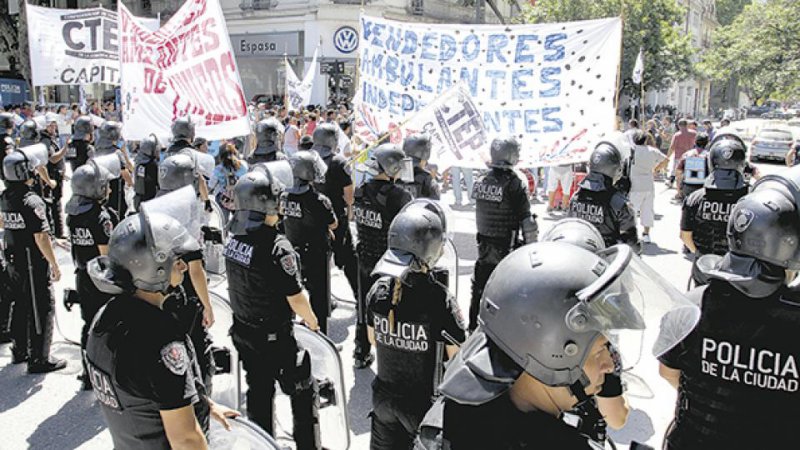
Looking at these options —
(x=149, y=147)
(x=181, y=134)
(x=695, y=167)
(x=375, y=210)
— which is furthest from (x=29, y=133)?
(x=695, y=167)

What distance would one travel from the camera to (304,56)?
31.9 metres

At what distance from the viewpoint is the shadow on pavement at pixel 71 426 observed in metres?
5.03

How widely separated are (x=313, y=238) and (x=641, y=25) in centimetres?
3066

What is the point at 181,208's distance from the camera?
3.39 meters

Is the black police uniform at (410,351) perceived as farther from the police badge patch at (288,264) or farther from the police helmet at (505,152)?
the police helmet at (505,152)

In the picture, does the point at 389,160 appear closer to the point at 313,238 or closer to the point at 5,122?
the point at 313,238

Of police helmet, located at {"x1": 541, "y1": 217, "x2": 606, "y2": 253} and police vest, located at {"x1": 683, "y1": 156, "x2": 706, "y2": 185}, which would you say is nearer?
police helmet, located at {"x1": 541, "y1": 217, "x2": 606, "y2": 253}

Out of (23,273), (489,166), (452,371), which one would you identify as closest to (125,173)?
(23,273)

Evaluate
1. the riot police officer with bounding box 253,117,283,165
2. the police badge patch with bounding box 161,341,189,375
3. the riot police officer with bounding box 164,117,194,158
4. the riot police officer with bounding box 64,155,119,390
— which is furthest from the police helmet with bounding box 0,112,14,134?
the police badge patch with bounding box 161,341,189,375

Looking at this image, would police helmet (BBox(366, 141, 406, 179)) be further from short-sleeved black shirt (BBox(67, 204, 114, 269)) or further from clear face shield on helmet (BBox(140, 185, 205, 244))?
clear face shield on helmet (BBox(140, 185, 205, 244))

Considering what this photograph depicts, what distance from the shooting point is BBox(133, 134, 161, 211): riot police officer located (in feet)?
27.4

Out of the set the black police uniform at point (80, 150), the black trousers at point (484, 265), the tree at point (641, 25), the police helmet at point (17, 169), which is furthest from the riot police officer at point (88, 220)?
the tree at point (641, 25)

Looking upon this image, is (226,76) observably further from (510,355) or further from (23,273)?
(510,355)

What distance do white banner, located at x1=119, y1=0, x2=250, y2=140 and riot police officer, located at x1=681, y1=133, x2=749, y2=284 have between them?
492 cm
